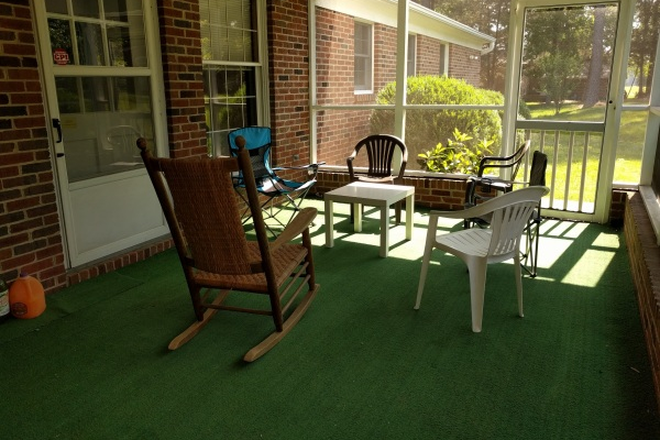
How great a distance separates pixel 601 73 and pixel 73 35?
4453 millimetres

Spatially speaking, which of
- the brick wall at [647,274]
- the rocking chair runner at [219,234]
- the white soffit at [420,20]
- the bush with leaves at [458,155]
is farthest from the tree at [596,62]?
the rocking chair runner at [219,234]

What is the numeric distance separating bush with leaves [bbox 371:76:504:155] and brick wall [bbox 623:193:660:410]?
6.36 ft

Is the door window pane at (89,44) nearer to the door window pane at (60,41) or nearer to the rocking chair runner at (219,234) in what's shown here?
the door window pane at (60,41)

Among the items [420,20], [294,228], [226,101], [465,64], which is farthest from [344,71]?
[294,228]

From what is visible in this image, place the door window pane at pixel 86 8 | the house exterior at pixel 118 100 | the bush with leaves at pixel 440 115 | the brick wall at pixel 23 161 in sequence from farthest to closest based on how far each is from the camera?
1. the bush with leaves at pixel 440 115
2. the door window pane at pixel 86 8
3. the house exterior at pixel 118 100
4. the brick wall at pixel 23 161

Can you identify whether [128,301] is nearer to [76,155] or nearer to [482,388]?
[76,155]

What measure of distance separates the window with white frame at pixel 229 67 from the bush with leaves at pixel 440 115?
5.35 ft

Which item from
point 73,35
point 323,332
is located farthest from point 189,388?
point 73,35

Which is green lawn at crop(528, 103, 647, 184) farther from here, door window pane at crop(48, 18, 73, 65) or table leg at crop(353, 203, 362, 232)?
door window pane at crop(48, 18, 73, 65)

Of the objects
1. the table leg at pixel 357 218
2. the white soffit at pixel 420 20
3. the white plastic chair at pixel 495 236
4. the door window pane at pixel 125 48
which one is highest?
the white soffit at pixel 420 20

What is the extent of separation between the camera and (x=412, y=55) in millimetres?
5934

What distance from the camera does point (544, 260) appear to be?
3.96m

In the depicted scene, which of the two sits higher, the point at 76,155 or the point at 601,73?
the point at 601,73

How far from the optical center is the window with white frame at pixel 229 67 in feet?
15.8
